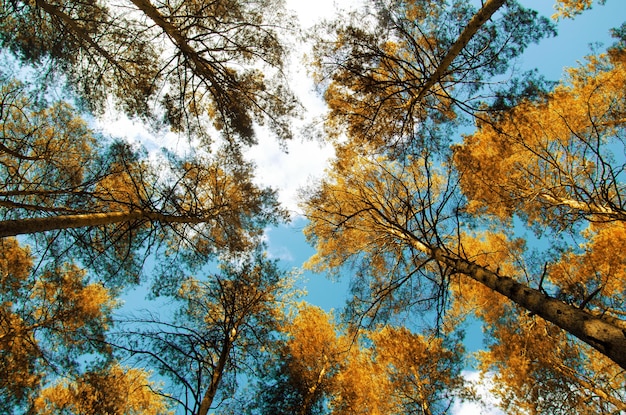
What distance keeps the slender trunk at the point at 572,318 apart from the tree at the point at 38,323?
6800 mm

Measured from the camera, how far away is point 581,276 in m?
7.50

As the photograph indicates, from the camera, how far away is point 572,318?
217cm

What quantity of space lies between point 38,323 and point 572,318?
346 inches

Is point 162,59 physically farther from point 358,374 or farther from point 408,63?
point 358,374

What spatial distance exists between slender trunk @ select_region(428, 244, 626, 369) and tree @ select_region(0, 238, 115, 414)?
680 cm

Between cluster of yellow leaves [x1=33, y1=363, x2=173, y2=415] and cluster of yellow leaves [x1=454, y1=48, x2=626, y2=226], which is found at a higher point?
cluster of yellow leaves [x1=454, y1=48, x2=626, y2=226]

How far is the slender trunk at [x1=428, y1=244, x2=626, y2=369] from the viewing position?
1873 mm

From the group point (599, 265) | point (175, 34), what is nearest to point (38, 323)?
point (175, 34)

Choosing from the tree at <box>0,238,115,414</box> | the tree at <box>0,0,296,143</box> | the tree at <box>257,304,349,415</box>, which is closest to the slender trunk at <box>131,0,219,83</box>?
the tree at <box>0,0,296,143</box>

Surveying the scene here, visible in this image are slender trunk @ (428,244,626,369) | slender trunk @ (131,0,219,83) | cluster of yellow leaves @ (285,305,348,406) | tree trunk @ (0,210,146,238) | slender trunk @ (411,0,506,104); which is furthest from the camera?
cluster of yellow leaves @ (285,305,348,406)

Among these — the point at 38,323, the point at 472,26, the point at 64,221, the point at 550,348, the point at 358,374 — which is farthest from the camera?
the point at 358,374

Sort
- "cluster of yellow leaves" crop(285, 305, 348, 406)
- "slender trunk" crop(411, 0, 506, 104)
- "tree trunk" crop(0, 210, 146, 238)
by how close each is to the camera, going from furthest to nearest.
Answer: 1. "cluster of yellow leaves" crop(285, 305, 348, 406)
2. "slender trunk" crop(411, 0, 506, 104)
3. "tree trunk" crop(0, 210, 146, 238)

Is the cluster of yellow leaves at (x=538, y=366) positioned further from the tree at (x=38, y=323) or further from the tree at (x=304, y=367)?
the tree at (x=38, y=323)

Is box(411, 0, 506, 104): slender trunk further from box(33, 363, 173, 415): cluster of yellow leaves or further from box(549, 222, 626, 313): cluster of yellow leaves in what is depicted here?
box(33, 363, 173, 415): cluster of yellow leaves
